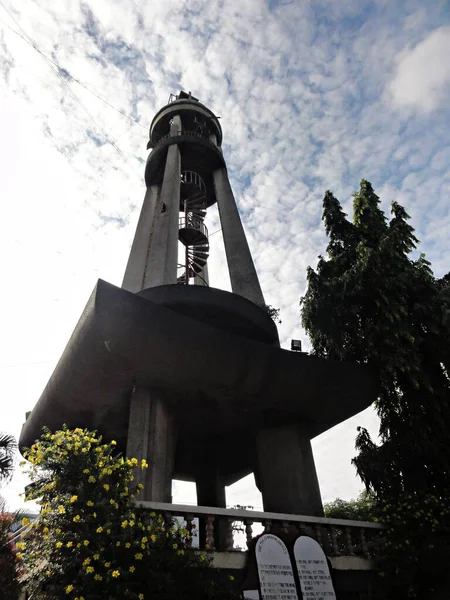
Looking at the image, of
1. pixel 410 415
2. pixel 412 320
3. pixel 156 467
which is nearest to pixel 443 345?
pixel 412 320

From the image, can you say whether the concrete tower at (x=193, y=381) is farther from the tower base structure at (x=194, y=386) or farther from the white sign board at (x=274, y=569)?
the white sign board at (x=274, y=569)

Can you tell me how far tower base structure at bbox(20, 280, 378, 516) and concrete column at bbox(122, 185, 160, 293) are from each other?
13.2 ft

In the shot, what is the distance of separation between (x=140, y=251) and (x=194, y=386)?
7.14 m

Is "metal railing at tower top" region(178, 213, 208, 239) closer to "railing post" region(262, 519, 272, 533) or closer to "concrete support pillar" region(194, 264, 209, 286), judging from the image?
"concrete support pillar" region(194, 264, 209, 286)

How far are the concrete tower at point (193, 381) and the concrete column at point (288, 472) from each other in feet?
0.11

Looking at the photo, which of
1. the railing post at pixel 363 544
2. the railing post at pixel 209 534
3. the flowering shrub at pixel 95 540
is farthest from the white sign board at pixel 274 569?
the railing post at pixel 363 544

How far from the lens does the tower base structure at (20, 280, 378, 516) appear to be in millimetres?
10516

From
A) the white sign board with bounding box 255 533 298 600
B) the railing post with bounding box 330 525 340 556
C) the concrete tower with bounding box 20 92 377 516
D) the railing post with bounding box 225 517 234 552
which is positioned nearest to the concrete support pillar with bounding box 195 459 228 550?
the concrete tower with bounding box 20 92 377 516

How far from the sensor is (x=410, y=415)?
13.3m

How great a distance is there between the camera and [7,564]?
859cm

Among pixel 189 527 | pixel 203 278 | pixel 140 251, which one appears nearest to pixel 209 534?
pixel 189 527

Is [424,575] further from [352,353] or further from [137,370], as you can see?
[137,370]

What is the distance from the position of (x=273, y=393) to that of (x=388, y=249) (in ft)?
21.3

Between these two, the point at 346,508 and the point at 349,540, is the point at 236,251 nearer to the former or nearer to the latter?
the point at 349,540
